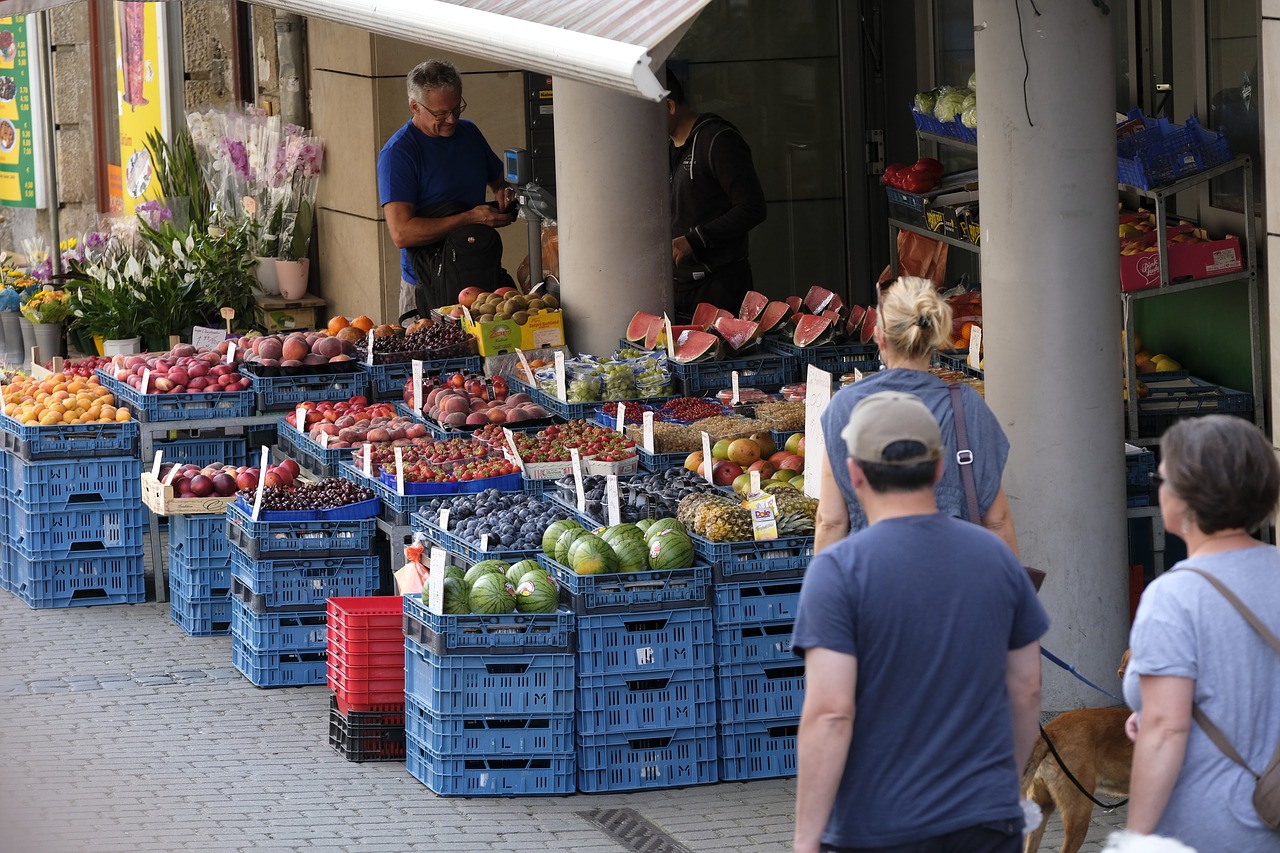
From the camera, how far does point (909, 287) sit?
4.80m

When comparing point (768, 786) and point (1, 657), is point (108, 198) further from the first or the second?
point (768, 786)

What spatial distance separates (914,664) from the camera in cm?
345

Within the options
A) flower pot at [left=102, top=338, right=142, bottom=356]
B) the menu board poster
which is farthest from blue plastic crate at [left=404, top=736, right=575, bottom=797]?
the menu board poster

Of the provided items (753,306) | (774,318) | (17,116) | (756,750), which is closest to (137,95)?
(17,116)

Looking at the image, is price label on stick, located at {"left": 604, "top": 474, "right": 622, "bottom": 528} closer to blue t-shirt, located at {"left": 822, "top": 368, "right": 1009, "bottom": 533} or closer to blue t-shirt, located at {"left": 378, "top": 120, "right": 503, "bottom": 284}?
blue t-shirt, located at {"left": 822, "top": 368, "right": 1009, "bottom": 533}

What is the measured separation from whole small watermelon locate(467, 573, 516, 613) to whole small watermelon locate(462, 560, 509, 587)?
6 centimetres

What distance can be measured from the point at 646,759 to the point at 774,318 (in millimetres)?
3631

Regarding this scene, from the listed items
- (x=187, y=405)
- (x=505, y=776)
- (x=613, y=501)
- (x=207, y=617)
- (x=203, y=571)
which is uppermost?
(x=187, y=405)

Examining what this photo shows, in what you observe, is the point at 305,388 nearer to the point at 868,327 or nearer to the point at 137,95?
the point at 868,327

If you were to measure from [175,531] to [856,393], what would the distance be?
4.87m

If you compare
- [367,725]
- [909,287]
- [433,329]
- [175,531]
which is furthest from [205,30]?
[909,287]

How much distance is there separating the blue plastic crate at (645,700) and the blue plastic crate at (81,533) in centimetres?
348

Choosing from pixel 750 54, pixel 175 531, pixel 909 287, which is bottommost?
pixel 175 531

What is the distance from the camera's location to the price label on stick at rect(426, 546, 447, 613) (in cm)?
627
